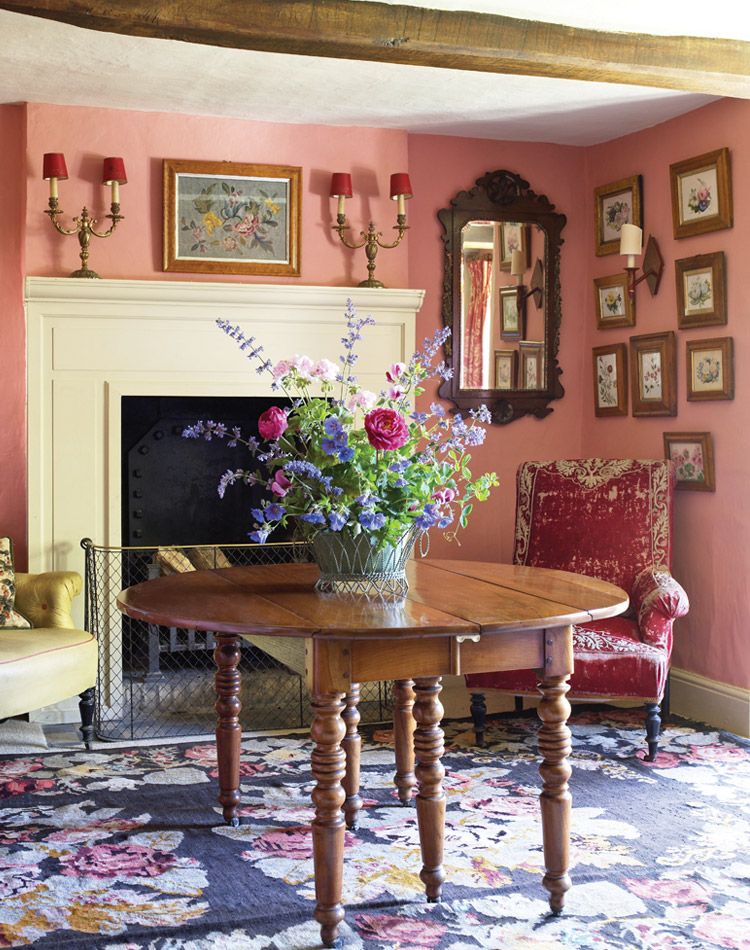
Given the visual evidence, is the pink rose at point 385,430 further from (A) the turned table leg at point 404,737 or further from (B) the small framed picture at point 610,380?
(B) the small framed picture at point 610,380

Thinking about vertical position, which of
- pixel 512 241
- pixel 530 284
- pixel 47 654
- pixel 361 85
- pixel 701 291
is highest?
pixel 361 85

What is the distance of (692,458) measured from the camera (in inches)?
184

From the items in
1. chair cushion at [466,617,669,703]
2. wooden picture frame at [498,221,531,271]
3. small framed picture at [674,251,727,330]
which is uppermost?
wooden picture frame at [498,221,531,271]

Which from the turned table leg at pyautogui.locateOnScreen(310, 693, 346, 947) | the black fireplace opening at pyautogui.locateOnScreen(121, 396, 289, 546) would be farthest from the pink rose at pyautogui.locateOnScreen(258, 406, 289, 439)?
the black fireplace opening at pyautogui.locateOnScreen(121, 396, 289, 546)

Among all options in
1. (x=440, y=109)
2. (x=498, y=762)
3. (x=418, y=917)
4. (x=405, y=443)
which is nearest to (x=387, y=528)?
(x=405, y=443)

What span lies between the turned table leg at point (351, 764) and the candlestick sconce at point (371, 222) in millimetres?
2204

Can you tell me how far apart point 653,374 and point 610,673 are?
1.51m

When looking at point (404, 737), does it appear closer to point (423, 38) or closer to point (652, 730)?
point (652, 730)

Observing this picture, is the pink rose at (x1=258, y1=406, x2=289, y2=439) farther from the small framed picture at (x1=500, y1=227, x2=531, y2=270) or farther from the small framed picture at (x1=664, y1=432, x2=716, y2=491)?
the small framed picture at (x1=500, y1=227, x2=531, y2=270)

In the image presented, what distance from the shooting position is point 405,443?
2.78 meters

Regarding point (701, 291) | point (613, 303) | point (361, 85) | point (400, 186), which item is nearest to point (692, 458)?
point (701, 291)

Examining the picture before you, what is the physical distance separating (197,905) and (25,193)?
10.1 feet

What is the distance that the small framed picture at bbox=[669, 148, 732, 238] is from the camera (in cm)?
446

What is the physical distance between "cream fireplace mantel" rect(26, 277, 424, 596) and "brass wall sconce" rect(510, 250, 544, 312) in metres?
0.73
